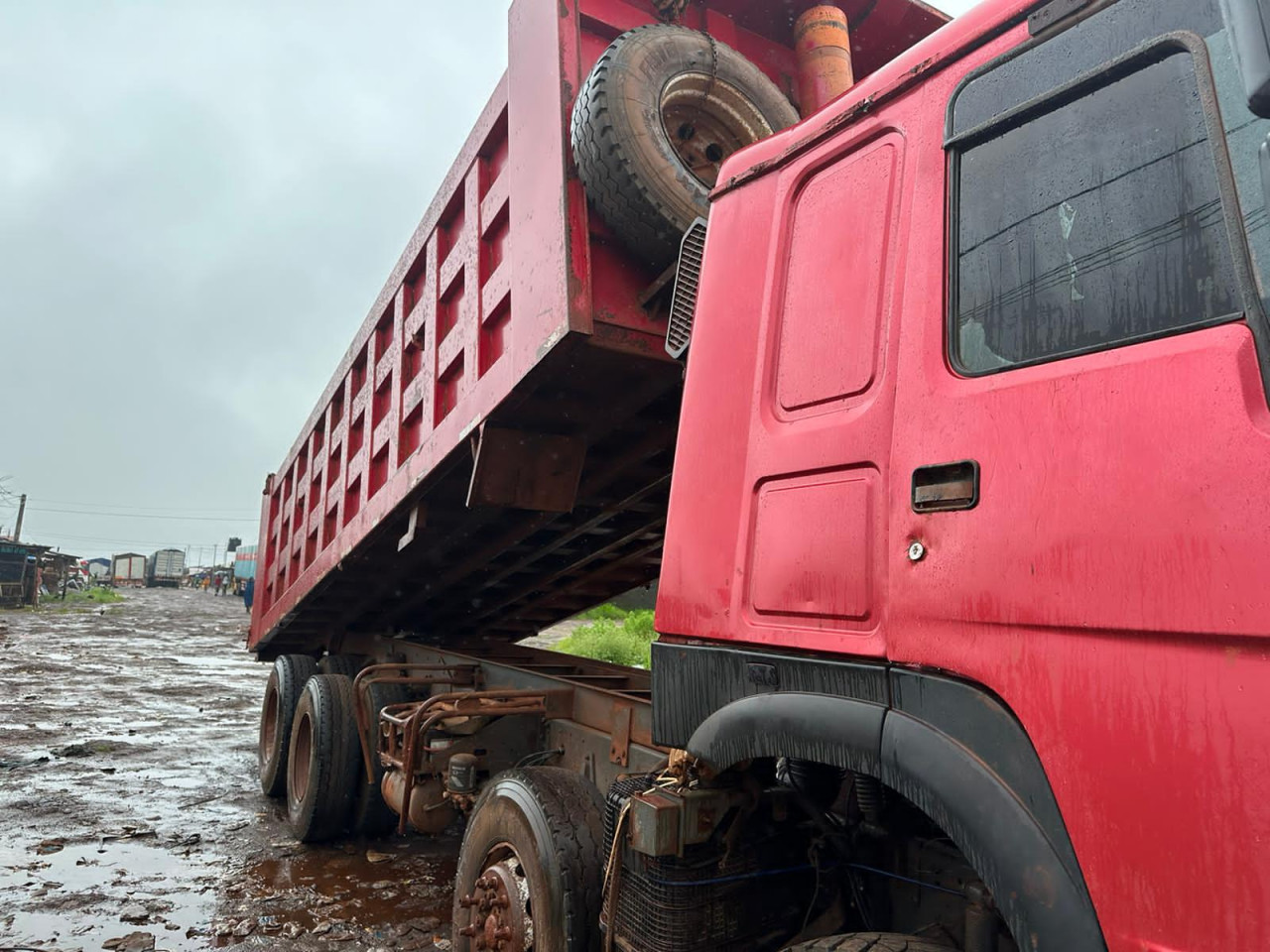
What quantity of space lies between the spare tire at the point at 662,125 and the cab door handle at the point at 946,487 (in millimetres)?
1334

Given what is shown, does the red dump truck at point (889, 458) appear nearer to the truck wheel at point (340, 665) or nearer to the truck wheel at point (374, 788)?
the truck wheel at point (374, 788)

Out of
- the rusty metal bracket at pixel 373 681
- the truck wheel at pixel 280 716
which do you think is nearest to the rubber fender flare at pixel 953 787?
the rusty metal bracket at pixel 373 681

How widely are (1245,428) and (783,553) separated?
79cm

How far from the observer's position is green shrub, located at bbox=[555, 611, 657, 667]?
11719mm

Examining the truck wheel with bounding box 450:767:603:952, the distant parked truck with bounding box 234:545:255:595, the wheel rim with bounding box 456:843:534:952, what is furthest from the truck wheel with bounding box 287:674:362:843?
the distant parked truck with bounding box 234:545:255:595

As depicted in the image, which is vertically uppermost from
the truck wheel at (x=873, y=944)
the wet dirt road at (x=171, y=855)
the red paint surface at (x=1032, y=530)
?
the red paint surface at (x=1032, y=530)

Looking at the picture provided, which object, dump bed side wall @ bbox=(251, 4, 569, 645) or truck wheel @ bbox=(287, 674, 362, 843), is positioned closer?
dump bed side wall @ bbox=(251, 4, 569, 645)

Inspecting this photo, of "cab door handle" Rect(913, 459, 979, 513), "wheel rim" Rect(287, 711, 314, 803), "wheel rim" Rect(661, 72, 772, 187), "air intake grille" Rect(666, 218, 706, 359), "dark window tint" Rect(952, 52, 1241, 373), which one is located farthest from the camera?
"wheel rim" Rect(287, 711, 314, 803)

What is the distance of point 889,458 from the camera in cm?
147

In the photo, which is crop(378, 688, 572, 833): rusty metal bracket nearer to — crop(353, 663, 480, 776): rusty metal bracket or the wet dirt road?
the wet dirt road

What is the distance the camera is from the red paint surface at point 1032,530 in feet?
3.35

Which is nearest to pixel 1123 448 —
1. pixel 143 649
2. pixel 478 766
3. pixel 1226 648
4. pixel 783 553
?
pixel 1226 648

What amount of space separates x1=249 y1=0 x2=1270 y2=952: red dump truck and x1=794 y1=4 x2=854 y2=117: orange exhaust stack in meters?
0.02

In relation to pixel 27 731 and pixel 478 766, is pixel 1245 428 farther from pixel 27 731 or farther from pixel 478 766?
pixel 27 731
